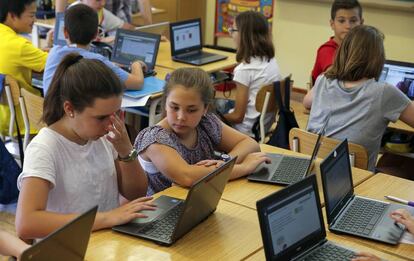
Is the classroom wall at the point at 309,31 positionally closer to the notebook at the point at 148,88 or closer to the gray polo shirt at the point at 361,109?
the notebook at the point at 148,88

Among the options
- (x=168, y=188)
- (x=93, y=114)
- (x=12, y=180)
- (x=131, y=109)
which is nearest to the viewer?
(x=93, y=114)

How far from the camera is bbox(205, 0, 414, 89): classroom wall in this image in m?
5.45

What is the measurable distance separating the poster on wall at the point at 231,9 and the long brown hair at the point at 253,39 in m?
2.34

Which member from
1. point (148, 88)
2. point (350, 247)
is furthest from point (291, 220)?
point (148, 88)

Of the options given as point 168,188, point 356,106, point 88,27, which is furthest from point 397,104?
point 88,27

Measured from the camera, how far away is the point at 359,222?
6.86 feet

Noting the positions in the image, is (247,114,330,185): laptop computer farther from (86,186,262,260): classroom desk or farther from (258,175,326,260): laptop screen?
(258,175,326,260): laptop screen

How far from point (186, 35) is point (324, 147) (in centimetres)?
204

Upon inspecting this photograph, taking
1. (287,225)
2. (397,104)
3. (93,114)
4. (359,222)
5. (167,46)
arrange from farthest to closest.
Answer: (167,46) → (397,104) → (359,222) → (93,114) → (287,225)

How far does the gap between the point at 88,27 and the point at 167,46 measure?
56.1 inches

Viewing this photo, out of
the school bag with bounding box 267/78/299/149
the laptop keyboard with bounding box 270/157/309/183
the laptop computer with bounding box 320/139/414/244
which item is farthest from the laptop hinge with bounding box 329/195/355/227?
the school bag with bounding box 267/78/299/149

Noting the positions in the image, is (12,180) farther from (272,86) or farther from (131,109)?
(272,86)

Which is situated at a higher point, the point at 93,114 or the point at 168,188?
the point at 93,114

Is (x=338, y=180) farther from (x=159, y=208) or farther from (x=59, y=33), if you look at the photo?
(x=59, y=33)
